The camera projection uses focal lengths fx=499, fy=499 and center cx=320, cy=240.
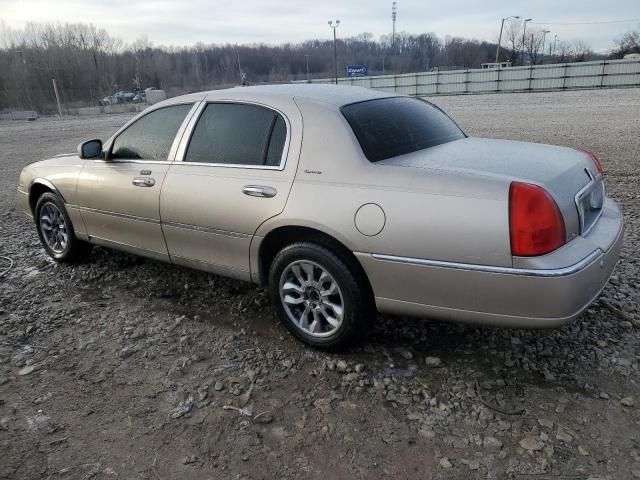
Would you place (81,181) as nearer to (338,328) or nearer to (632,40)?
(338,328)

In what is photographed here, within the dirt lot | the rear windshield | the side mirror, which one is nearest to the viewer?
the dirt lot

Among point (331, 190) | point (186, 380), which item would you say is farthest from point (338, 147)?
point (186, 380)

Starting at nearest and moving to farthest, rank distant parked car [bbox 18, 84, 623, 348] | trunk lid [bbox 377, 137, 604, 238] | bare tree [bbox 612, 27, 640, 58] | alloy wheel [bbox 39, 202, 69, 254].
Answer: distant parked car [bbox 18, 84, 623, 348], trunk lid [bbox 377, 137, 604, 238], alloy wheel [bbox 39, 202, 69, 254], bare tree [bbox 612, 27, 640, 58]

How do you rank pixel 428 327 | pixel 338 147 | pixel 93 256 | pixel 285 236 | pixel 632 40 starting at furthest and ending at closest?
pixel 632 40 < pixel 93 256 < pixel 428 327 < pixel 285 236 < pixel 338 147

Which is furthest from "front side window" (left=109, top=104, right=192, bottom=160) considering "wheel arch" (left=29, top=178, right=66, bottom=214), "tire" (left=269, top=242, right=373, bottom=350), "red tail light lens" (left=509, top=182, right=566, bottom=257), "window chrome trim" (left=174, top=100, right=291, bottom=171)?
"red tail light lens" (left=509, top=182, right=566, bottom=257)

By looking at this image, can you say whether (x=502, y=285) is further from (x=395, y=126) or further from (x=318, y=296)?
(x=395, y=126)

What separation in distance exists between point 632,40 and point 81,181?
8561cm

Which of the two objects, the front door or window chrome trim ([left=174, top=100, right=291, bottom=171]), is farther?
the front door

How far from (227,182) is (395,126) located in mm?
1181

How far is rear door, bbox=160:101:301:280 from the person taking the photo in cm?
316

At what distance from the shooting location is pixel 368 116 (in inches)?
128

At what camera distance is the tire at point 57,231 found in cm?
474

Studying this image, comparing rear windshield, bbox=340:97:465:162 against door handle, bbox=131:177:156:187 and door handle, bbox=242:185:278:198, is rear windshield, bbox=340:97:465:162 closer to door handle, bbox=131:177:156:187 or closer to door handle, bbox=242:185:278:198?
door handle, bbox=242:185:278:198

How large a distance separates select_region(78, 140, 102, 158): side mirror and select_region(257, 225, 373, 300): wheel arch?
6.41ft
